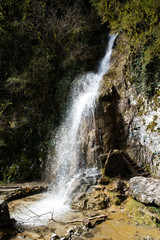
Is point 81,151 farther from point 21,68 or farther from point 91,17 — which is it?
point 91,17

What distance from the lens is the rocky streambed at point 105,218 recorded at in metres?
3.24

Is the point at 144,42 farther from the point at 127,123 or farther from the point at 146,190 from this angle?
the point at 146,190

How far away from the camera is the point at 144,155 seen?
21.7ft

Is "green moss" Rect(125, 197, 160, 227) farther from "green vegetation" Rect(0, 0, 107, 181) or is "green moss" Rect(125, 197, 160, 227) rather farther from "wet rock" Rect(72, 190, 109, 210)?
"green vegetation" Rect(0, 0, 107, 181)

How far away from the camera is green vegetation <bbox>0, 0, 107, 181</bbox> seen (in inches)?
387

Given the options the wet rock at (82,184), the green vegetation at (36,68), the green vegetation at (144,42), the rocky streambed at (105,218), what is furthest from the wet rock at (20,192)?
the green vegetation at (144,42)

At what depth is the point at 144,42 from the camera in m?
7.17

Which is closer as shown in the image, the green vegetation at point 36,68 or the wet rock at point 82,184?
the wet rock at point 82,184

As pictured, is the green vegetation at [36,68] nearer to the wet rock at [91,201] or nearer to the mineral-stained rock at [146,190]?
the wet rock at [91,201]

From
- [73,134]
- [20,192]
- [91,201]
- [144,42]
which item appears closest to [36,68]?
[73,134]

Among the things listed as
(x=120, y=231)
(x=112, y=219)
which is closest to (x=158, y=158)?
(x=112, y=219)

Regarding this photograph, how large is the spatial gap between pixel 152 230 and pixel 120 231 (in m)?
0.62

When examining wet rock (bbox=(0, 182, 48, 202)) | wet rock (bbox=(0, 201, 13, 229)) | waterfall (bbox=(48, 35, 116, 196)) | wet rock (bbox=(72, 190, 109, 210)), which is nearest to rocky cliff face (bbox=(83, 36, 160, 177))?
waterfall (bbox=(48, 35, 116, 196))

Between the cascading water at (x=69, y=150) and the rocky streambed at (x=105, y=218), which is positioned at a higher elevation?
the cascading water at (x=69, y=150)
